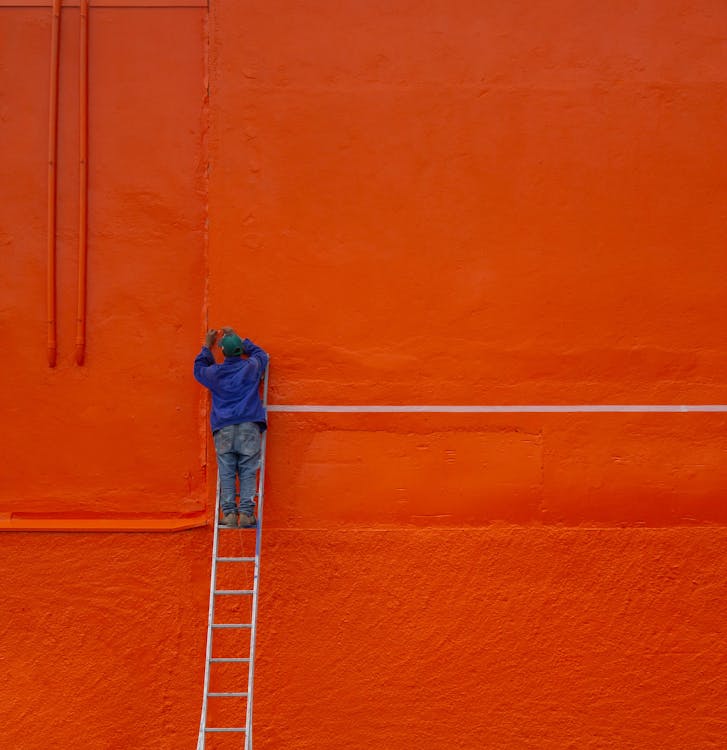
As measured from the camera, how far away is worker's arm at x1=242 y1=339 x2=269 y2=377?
683 cm

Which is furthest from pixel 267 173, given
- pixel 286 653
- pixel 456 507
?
pixel 286 653

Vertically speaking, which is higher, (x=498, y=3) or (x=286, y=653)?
(x=498, y=3)

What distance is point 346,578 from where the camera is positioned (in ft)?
22.6

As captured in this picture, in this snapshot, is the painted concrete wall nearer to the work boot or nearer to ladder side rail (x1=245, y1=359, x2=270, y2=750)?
ladder side rail (x1=245, y1=359, x2=270, y2=750)

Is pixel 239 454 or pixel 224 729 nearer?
pixel 224 729

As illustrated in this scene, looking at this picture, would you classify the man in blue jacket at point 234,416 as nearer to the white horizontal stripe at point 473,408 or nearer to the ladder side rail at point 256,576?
the ladder side rail at point 256,576

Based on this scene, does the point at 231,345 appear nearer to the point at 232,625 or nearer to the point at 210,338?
the point at 210,338

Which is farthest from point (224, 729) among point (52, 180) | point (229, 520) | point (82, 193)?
point (52, 180)

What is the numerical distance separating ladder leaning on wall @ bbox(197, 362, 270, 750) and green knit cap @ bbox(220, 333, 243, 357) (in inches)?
13.7

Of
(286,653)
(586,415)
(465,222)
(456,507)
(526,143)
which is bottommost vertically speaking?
(286,653)

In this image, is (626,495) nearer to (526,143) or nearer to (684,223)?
(684,223)

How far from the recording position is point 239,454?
264 inches

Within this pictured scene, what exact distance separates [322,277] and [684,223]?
8.50 feet

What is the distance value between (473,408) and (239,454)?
1.64m
